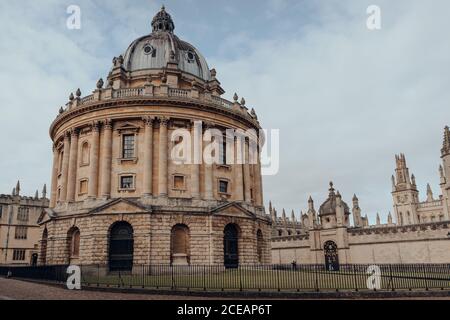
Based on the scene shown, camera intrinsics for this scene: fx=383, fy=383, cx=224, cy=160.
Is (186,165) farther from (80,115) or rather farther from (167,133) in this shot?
(80,115)

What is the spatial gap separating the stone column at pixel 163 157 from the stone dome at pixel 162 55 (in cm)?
989

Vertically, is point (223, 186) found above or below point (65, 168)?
below

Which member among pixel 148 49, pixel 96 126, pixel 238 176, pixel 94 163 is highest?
pixel 148 49

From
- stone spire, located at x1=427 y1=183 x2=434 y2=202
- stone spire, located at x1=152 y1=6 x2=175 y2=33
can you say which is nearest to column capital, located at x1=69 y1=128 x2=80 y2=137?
stone spire, located at x1=152 y1=6 x2=175 y2=33

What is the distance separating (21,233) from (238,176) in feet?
145

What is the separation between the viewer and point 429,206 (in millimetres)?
82938

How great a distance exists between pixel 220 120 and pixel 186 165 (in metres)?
5.52

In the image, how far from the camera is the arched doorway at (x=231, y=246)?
108ft

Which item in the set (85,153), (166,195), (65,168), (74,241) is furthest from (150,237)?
(65,168)

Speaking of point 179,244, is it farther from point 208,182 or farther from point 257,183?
point 257,183

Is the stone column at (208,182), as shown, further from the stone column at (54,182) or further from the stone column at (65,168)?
the stone column at (54,182)

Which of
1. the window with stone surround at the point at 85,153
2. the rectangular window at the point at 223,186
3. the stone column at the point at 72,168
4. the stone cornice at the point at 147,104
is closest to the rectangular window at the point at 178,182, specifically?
the rectangular window at the point at 223,186

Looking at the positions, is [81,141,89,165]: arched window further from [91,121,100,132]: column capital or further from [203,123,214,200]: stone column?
[203,123,214,200]: stone column

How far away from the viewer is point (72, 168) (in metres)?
35.2
